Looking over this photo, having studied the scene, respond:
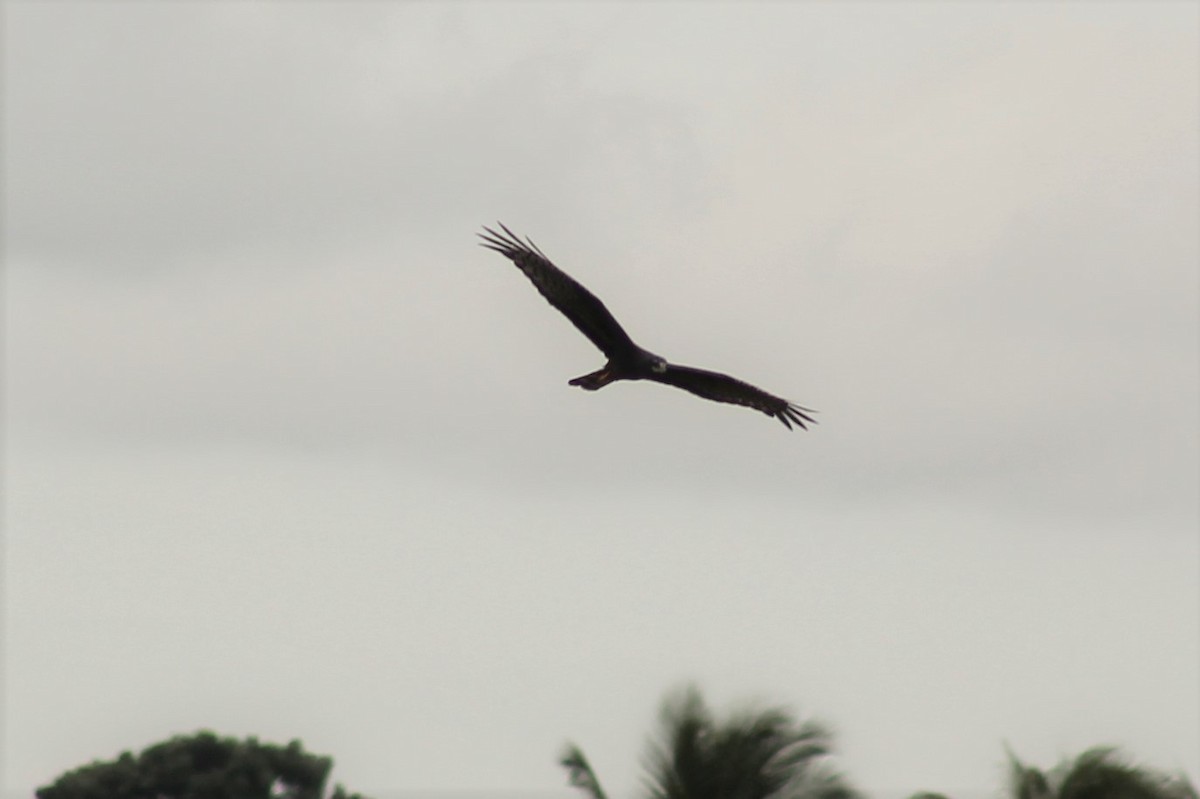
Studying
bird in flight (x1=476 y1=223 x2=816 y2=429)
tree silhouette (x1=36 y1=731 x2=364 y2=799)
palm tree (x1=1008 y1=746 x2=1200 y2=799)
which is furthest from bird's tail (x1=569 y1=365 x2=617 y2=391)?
tree silhouette (x1=36 y1=731 x2=364 y2=799)

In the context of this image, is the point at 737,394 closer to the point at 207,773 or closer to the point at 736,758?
the point at 736,758

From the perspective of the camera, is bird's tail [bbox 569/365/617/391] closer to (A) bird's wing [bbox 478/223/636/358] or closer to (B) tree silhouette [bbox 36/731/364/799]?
(A) bird's wing [bbox 478/223/636/358]

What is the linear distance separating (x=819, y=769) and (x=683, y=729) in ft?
4.69

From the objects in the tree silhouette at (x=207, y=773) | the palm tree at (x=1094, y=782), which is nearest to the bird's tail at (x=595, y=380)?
the palm tree at (x=1094, y=782)

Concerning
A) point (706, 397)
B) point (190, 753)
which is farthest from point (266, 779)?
point (706, 397)

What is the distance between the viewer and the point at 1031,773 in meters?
24.8

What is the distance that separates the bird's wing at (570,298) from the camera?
91.0 feet

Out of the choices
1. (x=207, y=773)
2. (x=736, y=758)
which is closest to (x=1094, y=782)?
(x=736, y=758)

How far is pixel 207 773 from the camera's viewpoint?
9081 centimetres

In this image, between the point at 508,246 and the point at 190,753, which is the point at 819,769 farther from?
the point at 190,753

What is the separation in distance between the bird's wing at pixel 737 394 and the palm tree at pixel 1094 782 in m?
6.79

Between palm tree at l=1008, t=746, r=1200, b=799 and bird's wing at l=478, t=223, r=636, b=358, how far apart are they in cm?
663

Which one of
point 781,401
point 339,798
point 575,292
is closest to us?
point 575,292

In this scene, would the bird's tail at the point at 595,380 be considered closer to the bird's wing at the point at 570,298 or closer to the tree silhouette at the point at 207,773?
the bird's wing at the point at 570,298
